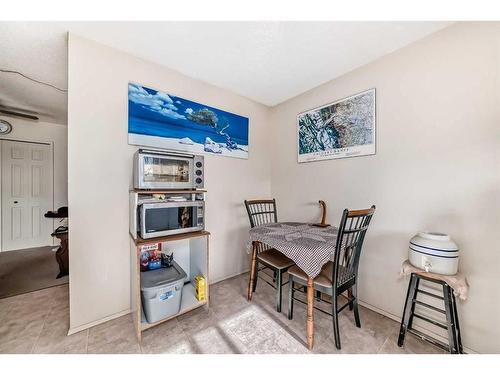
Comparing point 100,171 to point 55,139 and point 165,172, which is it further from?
point 55,139

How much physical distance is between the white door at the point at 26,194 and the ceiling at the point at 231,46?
166 centimetres

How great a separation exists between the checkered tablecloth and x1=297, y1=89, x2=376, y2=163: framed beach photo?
864 mm

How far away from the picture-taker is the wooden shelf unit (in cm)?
140

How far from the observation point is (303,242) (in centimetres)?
150

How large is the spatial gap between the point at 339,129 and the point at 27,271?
4302 mm

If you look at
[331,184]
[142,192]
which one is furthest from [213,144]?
[331,184]

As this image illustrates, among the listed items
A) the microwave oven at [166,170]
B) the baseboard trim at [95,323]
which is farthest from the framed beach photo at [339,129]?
the baseboard trim at [95,323]

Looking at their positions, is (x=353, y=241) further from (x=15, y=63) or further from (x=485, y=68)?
(x=15, y=63)

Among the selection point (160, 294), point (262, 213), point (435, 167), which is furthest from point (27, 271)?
point (435, 167)

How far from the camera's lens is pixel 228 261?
→ 244 centimetres

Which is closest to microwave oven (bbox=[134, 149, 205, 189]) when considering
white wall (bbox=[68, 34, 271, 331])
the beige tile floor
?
white wall (bbox=[68, 34, 271, 331])
